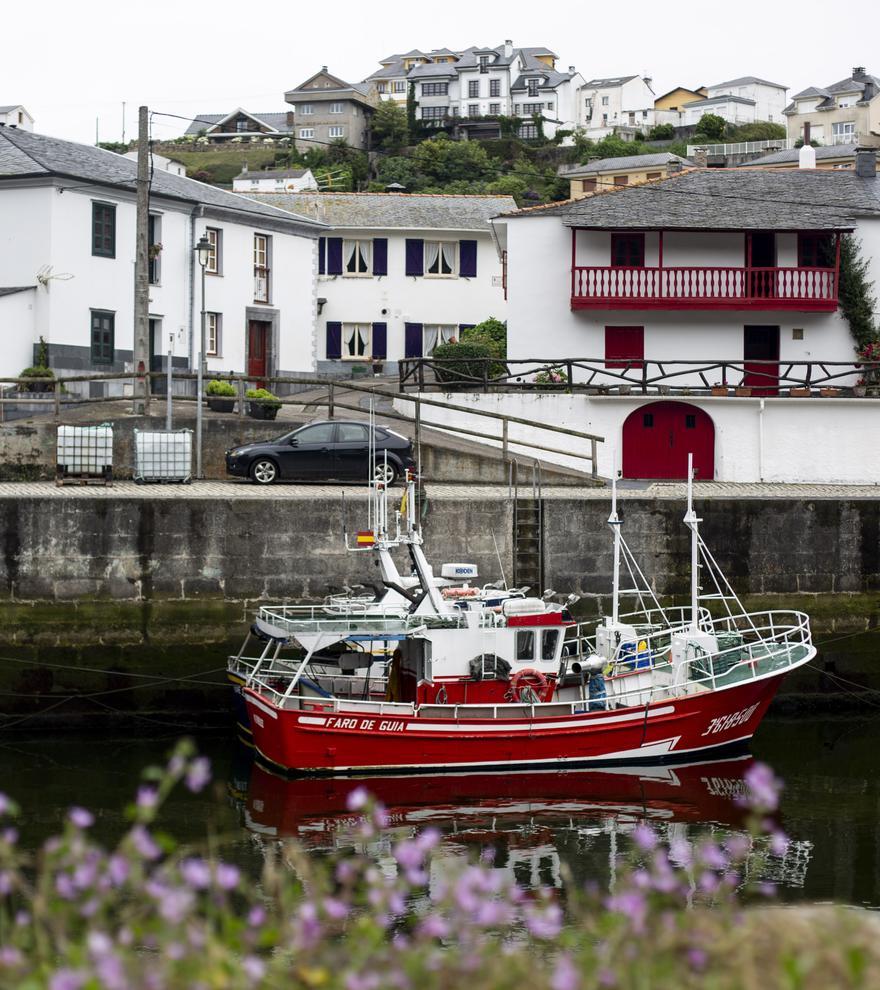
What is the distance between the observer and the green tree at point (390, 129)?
104250 mm

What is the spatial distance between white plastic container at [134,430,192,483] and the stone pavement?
0.22m

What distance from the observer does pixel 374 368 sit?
4544cm

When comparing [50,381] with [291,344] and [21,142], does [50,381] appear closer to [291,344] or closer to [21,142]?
[21,142]

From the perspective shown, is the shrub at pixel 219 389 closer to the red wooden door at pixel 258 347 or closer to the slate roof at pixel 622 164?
the red wooden door at pixel 258 347

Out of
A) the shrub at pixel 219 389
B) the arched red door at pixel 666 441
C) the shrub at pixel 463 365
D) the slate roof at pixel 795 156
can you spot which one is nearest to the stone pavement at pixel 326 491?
the arched red door at pixel 666 441

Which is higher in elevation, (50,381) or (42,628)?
(50,381)

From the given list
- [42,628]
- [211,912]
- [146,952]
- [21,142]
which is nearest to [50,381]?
[42,628]

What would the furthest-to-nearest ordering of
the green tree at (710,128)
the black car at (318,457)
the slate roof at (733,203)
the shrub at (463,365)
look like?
the green tree at (710,128), the slate roof at (733,203), the shrub at (463,365), the black car at (318,457)

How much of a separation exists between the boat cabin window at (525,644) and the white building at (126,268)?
17.3 meters

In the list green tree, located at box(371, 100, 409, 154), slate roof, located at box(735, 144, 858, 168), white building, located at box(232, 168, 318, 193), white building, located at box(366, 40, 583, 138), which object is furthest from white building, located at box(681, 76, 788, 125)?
white building, located at box(232, 168, 318, 193)

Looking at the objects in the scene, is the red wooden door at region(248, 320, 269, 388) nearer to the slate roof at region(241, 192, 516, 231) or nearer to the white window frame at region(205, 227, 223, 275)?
the white window frame at region(205, 227, 223, 275)

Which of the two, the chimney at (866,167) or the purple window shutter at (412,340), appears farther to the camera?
the purple window shutter at (412,340)

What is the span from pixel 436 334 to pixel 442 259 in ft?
8.01

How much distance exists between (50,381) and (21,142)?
10743 mm
